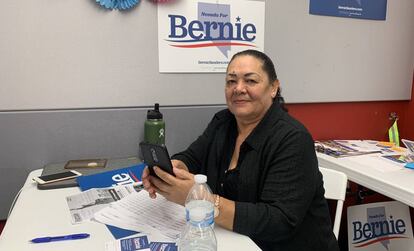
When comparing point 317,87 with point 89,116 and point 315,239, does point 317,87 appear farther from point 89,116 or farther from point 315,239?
point 89,116

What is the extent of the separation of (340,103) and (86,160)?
151cm

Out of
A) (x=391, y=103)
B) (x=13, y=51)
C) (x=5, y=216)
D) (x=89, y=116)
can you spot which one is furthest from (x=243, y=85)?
(x=391, y=103)

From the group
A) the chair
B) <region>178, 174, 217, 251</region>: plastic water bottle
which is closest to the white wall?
the chair

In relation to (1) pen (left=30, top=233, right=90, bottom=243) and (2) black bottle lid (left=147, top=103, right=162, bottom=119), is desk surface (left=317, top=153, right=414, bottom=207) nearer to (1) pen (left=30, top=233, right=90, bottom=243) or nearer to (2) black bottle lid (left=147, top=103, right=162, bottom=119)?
(2) black bottle lid (left=147, top=103, right=162, bottom=119)

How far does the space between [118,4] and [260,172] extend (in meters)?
1.01

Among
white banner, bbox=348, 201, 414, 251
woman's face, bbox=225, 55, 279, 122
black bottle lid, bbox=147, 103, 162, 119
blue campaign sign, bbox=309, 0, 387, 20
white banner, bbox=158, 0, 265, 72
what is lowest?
white banner, bbox=348, 201, 414, 251

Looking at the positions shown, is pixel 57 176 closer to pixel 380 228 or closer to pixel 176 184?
pixel 176 184

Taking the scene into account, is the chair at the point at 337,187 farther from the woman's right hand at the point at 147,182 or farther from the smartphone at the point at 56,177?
the smartphone at the point at 56,177

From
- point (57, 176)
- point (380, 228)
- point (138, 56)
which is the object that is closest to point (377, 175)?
point (380, 228)

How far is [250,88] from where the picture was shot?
1207 millimetres

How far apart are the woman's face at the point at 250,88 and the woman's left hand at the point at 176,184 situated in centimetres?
37

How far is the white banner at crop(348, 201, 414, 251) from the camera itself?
1.88 meters

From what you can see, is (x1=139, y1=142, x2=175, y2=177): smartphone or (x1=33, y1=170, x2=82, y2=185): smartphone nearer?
(x1=139, y1=142, x2=175, y2=177): smartphone

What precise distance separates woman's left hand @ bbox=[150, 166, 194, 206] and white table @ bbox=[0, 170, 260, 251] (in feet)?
0.46
